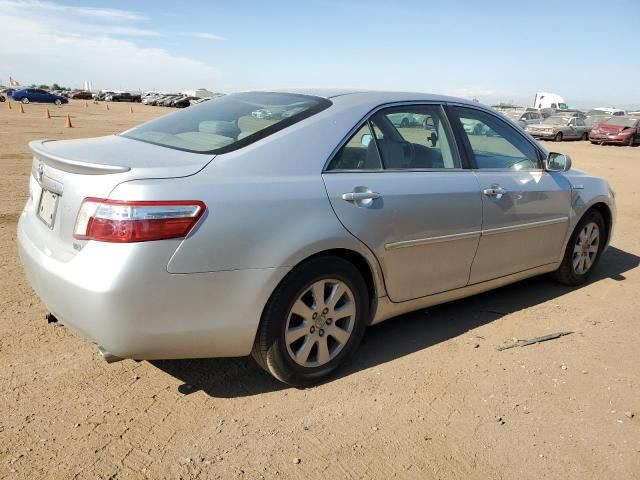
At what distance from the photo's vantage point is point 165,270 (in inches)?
98.6

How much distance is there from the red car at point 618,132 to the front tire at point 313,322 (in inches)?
1119

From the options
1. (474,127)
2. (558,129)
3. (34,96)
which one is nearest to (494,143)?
(474,127)

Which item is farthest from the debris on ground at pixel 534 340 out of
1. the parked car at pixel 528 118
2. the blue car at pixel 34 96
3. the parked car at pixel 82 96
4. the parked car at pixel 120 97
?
the parked car at pixel 82 96

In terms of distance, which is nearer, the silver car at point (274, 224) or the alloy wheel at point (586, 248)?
the silver car at point (274, 224)

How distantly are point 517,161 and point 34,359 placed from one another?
3585 mm

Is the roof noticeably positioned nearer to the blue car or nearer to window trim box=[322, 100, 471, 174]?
window trim box=[322, 100, 471, 174]

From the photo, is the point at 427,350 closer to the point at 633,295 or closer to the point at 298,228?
the point at 298,228

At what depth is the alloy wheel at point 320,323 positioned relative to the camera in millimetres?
3014

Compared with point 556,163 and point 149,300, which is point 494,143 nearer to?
point 556,163

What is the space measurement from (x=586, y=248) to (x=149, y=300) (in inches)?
160

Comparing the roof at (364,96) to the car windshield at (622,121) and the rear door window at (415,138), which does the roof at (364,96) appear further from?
the car windshield at (622,121)

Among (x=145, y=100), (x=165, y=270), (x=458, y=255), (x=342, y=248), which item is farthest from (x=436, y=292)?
(x=145, y=100)

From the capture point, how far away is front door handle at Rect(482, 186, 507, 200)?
3820 millimetres

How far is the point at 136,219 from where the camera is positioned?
8.03 feet
